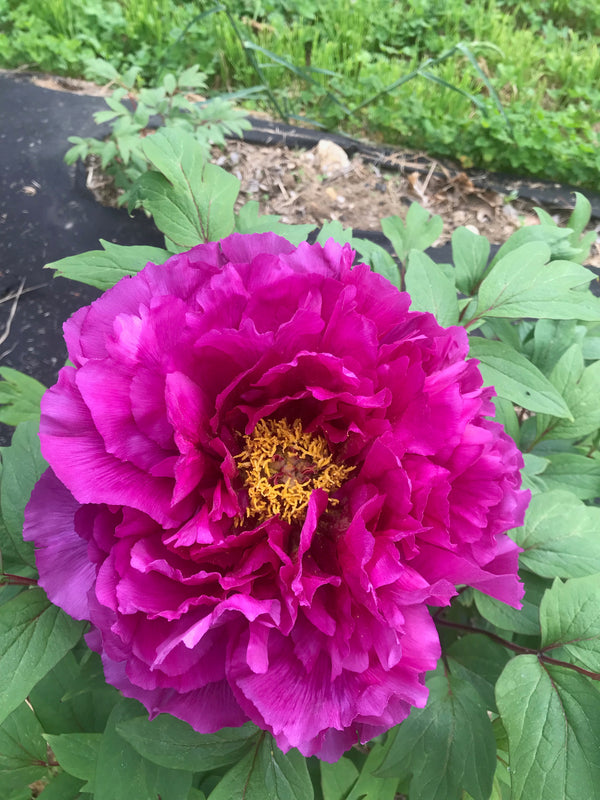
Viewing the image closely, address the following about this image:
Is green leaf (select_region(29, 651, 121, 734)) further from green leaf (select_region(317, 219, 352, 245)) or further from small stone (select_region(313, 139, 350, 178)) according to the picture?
Answer: small stone (select_region(313, 139, 350, 178))

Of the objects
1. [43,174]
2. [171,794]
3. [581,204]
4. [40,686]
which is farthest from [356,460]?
[43,174]

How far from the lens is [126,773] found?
0.94 m

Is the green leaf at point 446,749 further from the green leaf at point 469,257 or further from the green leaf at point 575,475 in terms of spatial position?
the green leaf at point 469,257

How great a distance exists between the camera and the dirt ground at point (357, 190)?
3.47m

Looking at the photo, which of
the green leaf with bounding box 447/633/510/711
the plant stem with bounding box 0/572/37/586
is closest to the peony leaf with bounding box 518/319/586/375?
the green leaf with bounding box 447/633/510/711

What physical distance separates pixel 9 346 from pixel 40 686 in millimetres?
2012

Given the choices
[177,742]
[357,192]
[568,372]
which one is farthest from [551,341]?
[357,192]

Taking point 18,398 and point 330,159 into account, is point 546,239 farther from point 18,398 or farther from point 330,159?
point 330,159

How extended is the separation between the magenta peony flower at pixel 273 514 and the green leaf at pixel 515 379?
0.25 m

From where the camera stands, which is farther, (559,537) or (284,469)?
(559,537)

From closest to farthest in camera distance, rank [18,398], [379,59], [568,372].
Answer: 1. [568,372]
2. [18,398]
3. [379,59]

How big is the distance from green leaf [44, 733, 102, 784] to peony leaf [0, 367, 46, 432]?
2.48 feet

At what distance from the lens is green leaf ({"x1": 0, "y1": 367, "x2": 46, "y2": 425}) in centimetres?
156

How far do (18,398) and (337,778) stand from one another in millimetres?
1137
